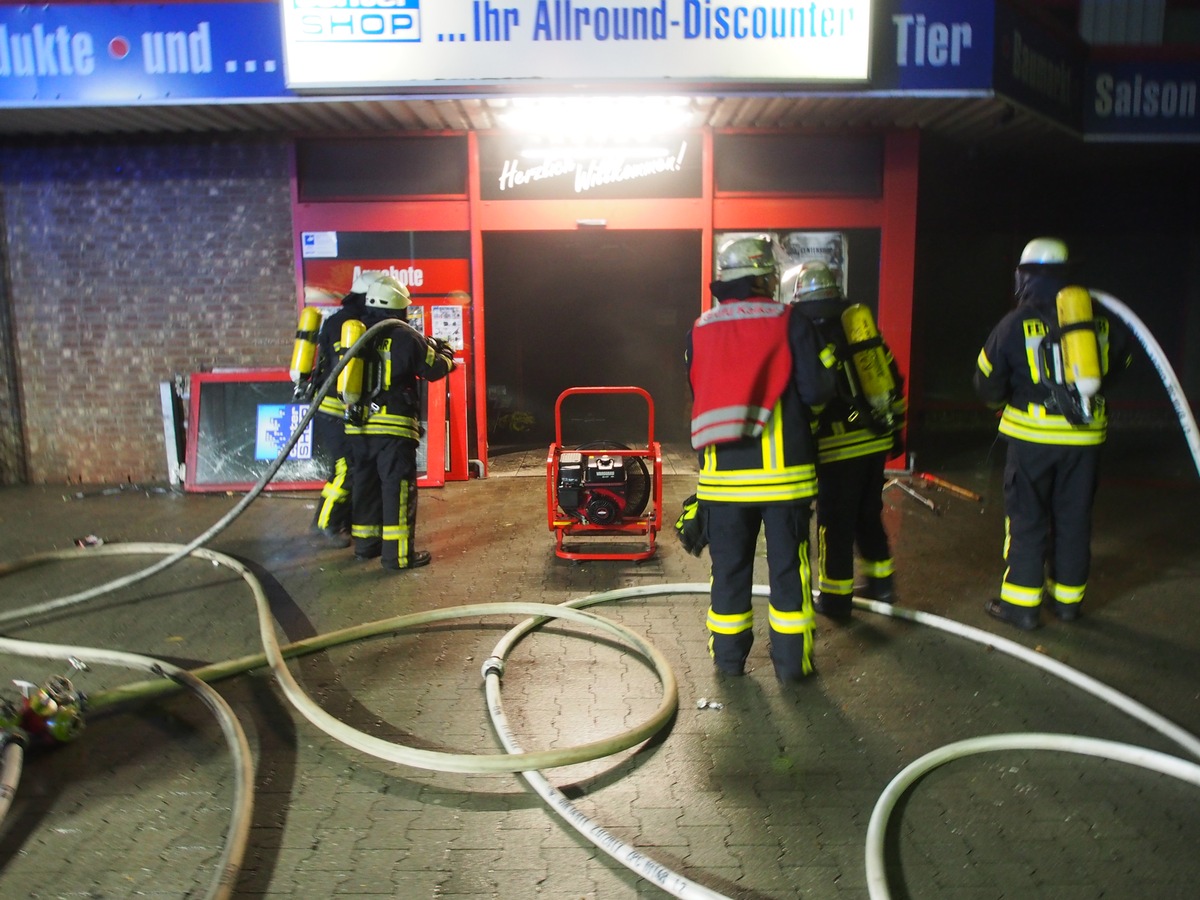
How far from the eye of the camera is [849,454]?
170 inches

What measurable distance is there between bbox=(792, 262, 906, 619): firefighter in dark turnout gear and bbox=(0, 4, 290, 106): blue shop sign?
5.37m

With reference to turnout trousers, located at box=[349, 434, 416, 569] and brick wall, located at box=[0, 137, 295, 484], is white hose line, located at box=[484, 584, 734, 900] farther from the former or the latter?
brick wall, located at box=[0, 137, 295, 484]

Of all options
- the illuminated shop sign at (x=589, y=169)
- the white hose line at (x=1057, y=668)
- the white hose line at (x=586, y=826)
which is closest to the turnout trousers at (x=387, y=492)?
the white hose line at (x=586, y=826)

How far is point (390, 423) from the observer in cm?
547

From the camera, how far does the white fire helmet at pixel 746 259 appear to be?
3.68 metres

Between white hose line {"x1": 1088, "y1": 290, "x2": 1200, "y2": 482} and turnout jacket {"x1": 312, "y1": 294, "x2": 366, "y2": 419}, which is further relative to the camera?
turnout jacket {"x1": 312, "y1": 294, "x2": 366, "y2": 419}

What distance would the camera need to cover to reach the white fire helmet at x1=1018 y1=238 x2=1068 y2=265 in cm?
423

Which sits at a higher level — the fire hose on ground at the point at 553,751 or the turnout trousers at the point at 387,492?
the turnout trousers at the point at 387,492

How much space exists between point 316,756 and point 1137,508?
7019 millimetres

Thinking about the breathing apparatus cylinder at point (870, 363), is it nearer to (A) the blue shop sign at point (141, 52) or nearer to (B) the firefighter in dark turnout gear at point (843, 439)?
(B) the firefighter in dark turnout gear at point (843, 439)

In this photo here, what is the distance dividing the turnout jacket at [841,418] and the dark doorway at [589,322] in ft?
26.0

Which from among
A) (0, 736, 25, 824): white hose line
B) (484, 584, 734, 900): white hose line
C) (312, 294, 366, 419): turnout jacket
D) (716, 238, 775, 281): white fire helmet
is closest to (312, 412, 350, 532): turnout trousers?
(312, 294, 366, 419): turnout jacket

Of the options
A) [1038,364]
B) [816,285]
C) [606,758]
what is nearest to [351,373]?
[816,285]

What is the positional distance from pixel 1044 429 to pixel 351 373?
4.09 metres
